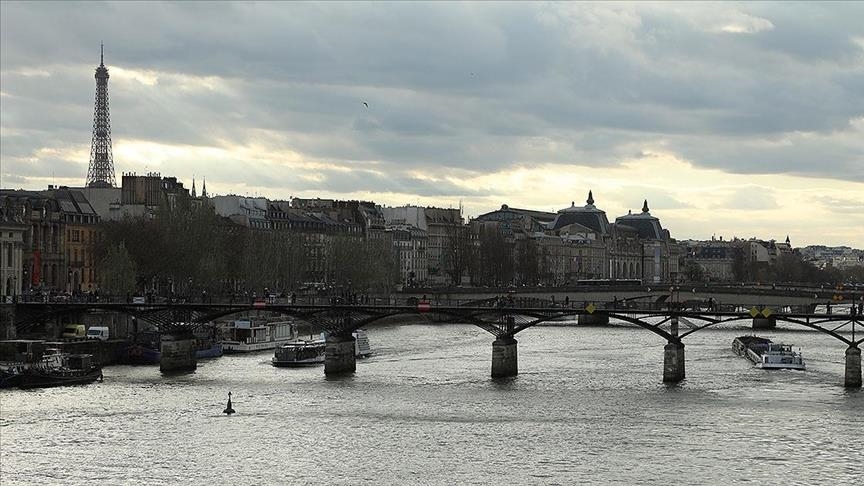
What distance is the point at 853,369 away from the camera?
76.5 meters

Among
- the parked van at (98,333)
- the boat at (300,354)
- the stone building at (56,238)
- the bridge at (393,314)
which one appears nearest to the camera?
the bridge at (393,314)

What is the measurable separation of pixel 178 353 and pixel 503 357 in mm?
17659

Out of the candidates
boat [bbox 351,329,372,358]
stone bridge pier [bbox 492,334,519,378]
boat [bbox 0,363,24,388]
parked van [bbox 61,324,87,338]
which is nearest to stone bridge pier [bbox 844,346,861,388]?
stone bridge pier [bbox 492,334,519,378]

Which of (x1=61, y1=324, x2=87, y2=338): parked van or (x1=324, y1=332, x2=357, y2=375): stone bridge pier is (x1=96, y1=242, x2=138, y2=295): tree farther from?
(x1=324, y1=332, x2=357, y2=375): stone bridge pier

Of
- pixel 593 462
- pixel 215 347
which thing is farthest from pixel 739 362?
pixel 593 462

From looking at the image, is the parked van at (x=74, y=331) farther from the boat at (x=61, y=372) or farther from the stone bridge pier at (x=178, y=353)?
the boat at (x=61, y=372)

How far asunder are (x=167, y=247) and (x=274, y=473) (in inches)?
2747

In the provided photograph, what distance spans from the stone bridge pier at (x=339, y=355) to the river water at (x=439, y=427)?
0.98 meters

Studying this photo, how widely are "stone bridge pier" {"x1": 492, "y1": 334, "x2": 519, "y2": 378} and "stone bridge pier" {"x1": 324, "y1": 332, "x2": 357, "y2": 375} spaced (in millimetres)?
8022

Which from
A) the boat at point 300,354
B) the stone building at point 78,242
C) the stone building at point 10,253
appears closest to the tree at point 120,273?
the stone building at point 10,253

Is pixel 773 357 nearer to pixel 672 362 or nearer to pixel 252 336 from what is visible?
pixel 672 362

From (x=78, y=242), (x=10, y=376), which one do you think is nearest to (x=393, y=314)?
(x=10, y=376)

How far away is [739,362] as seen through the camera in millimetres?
95188

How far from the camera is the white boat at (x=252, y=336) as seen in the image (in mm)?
100438
